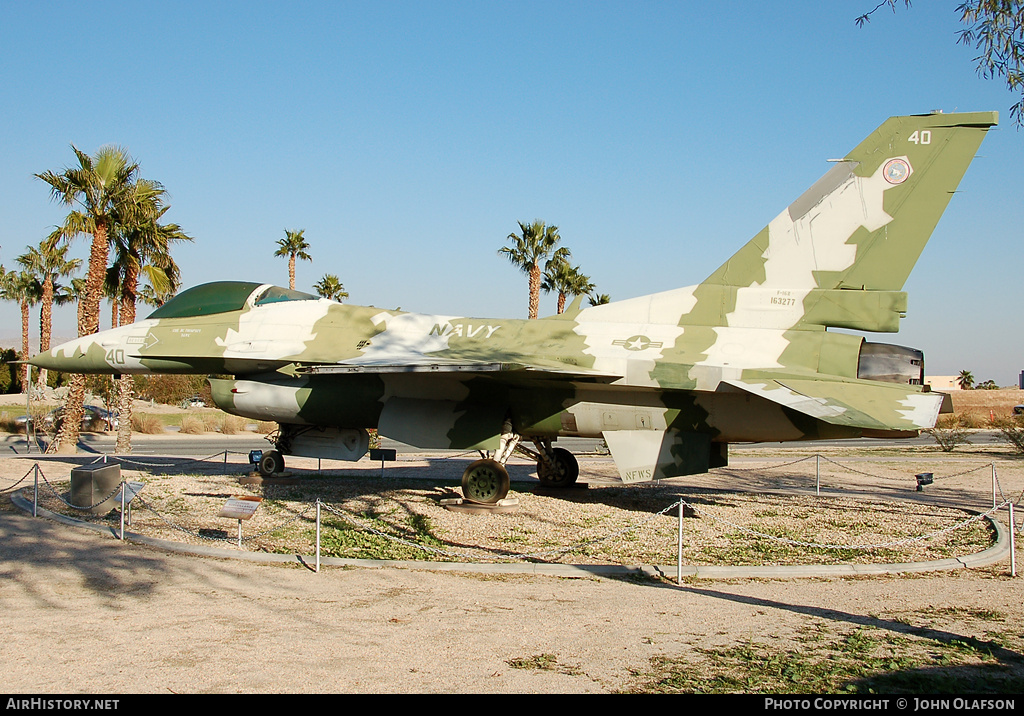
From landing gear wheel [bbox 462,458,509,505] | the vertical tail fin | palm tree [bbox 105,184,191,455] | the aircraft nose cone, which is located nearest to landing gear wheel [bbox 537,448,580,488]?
landing gear wheel [bbox 462,458,509,505]

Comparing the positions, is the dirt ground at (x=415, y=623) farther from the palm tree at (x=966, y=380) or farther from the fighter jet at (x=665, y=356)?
the palm tree at (x=966, y=380)

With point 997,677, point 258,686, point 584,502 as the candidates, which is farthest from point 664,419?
point 258,686

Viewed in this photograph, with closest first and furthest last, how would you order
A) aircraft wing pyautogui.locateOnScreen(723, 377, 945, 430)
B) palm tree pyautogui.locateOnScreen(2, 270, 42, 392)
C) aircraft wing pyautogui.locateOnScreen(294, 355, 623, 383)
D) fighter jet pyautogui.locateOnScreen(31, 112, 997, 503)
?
1. aircraft wing pyautogui.locateOnScreen(723, 377, 945, 430)
2. aircraft wing pyautogui.locateOnScreen(294, 355, 623, 383)
3. fighter jet pyautogui.locateOnScreen(31, 112, 997, 503)
4. palm tree pyautogui.locateOnScreen(2, 270, 42, 392)

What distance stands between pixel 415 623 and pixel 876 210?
30.1 feet

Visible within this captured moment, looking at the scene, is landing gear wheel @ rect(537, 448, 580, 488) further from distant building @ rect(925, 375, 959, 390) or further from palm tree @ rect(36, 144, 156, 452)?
distant building @ rect(925, 375, 959, 390)

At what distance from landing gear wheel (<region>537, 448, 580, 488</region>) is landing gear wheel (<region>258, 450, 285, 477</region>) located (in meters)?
5.49

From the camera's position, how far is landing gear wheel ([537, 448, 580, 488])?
604 inches

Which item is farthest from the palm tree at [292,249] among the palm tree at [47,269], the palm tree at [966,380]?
the palm tree at [966,380]

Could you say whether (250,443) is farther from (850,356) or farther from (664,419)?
(850,356)

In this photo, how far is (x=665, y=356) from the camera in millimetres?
11695

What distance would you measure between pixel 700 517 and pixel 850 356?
3544mm

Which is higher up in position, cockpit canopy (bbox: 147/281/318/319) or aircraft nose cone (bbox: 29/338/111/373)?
cockpit canopy (bbox: 147/281/318/319)

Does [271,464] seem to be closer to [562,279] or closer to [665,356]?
[665,356]

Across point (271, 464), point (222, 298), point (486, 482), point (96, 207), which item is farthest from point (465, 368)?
point (96, 207)
